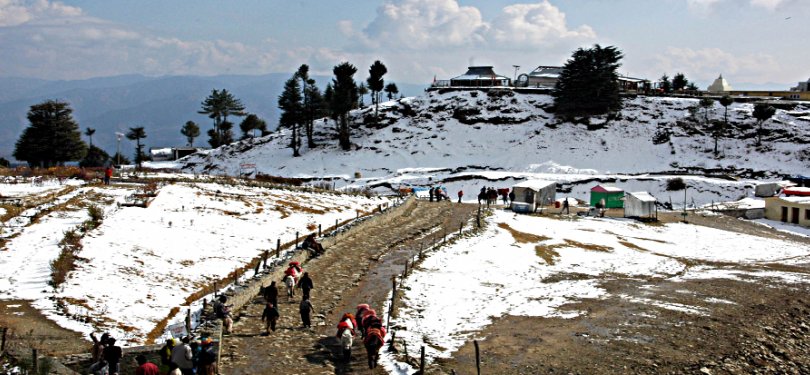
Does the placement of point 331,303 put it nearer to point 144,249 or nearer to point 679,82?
point 144,249

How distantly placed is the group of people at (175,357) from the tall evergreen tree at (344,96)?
215ft

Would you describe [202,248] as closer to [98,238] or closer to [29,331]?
[98,238]

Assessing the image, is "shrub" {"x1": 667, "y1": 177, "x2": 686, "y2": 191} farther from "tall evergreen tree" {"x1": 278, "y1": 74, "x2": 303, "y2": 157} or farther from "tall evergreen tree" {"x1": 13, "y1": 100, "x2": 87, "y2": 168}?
"tall evergreen tree" {"x1": 13, "y1": 100, "x2": 87, "y2": 168}

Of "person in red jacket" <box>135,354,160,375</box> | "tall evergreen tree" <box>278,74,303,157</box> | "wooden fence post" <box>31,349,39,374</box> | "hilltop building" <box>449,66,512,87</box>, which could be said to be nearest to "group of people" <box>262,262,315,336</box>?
"person in red jacket" <box>135,354,160,375</box>

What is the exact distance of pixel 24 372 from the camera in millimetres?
13016

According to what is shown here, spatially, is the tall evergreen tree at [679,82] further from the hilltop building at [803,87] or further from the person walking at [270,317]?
the person walking at [270,317]

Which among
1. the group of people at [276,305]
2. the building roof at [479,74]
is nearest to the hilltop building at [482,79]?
the building roof at [479,74]

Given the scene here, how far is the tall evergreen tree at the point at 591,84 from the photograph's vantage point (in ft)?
279

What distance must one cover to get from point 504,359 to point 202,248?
16.5 meters

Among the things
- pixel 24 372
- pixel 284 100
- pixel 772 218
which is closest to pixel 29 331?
pixel 24 372

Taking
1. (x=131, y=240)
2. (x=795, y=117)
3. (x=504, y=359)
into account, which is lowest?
(x=504, y=359)

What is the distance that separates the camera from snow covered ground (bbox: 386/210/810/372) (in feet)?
71.2

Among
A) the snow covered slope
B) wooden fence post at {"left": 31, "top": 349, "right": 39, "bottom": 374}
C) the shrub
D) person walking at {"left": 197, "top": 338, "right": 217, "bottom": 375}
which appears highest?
the snow covered slope

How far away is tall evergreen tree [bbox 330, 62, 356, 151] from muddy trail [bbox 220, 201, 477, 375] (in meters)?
40.2
